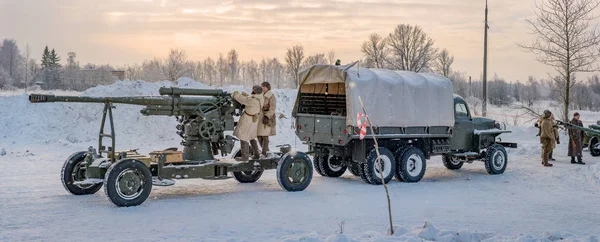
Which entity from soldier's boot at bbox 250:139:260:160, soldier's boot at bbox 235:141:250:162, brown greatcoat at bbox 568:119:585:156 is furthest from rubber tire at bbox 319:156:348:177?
brown greatcoat at bbox 568:119:585:156

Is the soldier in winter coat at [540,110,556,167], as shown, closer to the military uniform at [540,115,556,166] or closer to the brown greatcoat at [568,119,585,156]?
the military uniform at [540,115,556,166]

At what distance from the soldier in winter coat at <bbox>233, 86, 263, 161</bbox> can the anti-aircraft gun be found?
23 cm

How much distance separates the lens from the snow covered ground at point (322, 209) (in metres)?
9.66

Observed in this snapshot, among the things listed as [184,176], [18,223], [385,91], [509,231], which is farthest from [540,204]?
[18,223]

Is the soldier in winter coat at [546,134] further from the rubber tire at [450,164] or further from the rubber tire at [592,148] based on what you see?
the rubber tire at [592,148]

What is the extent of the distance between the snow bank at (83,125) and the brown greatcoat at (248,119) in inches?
453

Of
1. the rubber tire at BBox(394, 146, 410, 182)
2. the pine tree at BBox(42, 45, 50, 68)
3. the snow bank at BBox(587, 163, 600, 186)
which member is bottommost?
the snow bank at BBox(587, 163, 600, 186)

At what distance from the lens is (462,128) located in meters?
18.3

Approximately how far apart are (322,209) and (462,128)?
7.64 metres

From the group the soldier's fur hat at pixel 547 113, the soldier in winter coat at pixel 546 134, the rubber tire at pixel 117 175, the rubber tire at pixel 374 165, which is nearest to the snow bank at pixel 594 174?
the soldier in winter coat at pixel 546 134

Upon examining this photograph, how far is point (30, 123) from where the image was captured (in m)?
28.1

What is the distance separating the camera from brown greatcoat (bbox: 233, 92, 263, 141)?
1434cm

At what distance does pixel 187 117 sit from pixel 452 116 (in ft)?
24.4

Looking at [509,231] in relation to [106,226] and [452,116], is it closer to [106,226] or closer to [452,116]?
[106,226]
